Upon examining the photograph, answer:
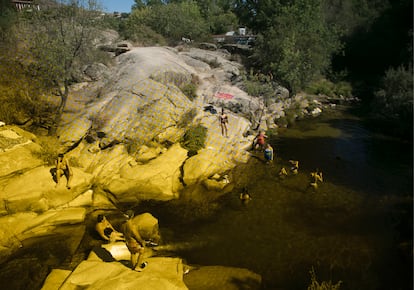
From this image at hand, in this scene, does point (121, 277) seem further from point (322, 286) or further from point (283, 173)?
point (283, 173)

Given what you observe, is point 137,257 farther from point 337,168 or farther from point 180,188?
point 337,168

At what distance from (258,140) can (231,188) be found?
20.9 feet

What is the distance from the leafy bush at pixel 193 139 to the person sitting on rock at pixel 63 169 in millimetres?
7929

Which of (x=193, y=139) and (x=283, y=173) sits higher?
(x=193, y=139)

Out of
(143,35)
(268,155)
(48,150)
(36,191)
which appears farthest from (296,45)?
(36,191)

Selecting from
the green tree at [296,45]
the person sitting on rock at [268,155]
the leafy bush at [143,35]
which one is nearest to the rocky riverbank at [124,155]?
the person sitting on rock at [268,155]

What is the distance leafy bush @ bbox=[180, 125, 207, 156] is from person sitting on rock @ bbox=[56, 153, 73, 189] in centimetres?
793

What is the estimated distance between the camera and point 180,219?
45.1 feet

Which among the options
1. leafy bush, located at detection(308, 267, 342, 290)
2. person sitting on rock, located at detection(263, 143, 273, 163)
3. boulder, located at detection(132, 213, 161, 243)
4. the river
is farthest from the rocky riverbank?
leafy bush, located at detection(308, 267, 342, 290)

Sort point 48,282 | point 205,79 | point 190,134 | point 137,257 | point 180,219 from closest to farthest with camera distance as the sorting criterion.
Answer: point 48,282 < point 137,257 < point 180,219 < point 190,134 < point 205,79

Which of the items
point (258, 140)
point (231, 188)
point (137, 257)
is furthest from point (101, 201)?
point (258, 140)

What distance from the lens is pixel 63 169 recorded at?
14.8 m

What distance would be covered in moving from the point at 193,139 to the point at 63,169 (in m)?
8.97

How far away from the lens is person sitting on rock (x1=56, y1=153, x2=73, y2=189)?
46.8 ft
